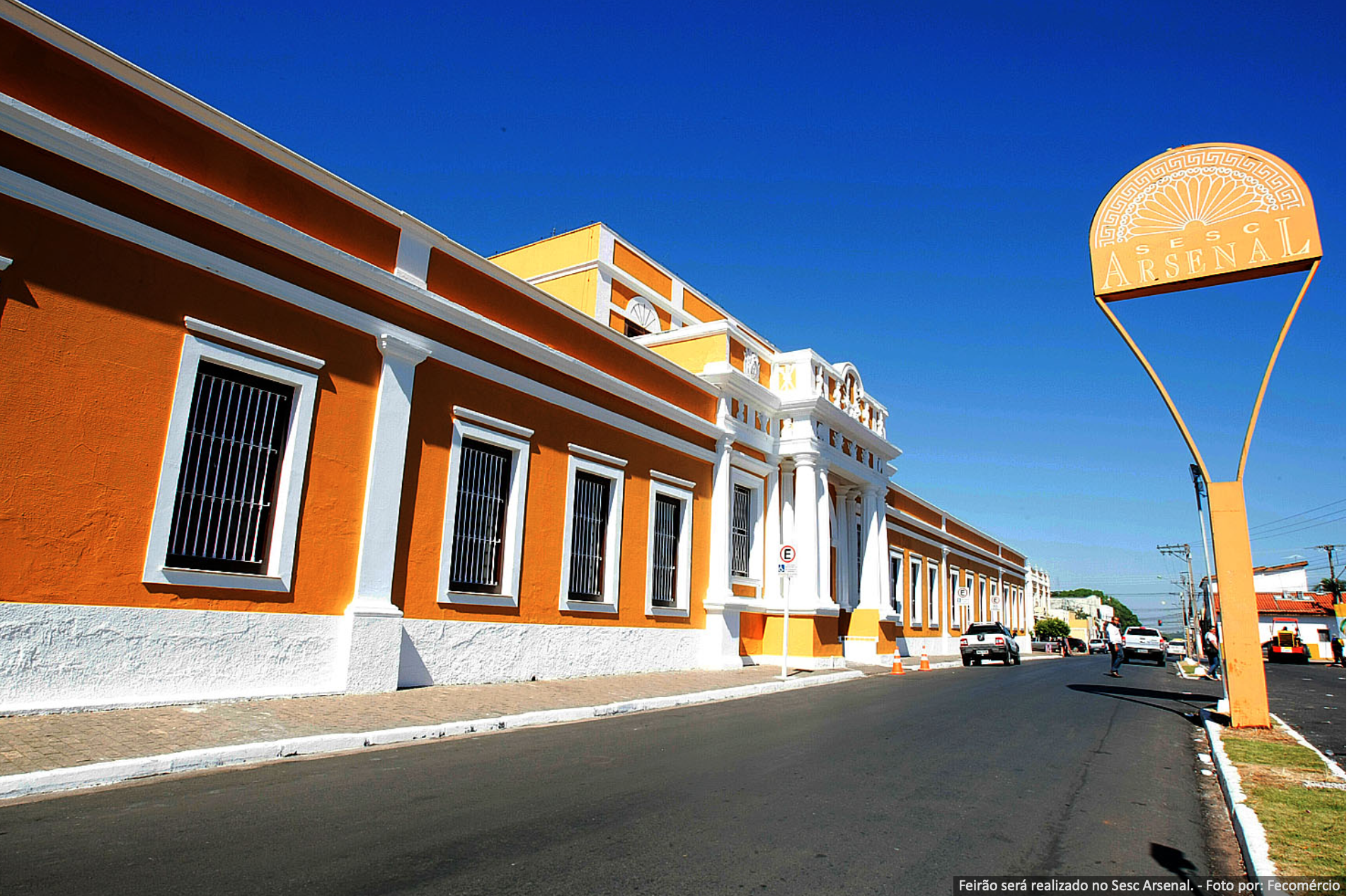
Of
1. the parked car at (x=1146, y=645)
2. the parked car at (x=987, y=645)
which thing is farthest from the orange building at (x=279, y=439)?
the parked car at (x=1146, y=645)

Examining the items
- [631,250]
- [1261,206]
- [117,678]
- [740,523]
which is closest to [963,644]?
[740,523]

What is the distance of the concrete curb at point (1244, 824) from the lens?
4.32 meters

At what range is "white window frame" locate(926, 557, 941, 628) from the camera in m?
35.9

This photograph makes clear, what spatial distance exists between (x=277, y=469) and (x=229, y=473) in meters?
0.58

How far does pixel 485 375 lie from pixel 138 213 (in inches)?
202

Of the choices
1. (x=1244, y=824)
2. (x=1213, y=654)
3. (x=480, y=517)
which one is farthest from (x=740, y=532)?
(x=1244, y=824)

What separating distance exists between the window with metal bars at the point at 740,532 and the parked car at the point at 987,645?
13.2 meters

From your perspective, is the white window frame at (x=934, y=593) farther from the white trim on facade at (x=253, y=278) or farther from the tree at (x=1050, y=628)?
the tree at (x=1050, y=628)

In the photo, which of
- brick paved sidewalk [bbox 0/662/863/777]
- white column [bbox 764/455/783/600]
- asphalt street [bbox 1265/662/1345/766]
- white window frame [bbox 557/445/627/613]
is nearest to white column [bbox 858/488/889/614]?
white column [bbox 764/455/783/600]

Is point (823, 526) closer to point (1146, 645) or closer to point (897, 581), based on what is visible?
point (897, 581)

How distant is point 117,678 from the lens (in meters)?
7.99

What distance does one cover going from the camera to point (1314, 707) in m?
15.2

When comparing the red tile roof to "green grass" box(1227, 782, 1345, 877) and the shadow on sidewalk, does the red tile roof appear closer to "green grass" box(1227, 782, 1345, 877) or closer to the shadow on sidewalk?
the shadow on sidewalk

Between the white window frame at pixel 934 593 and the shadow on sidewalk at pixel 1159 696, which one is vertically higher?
the white window frame at pixel 934 593
